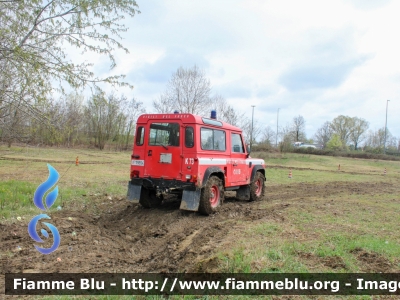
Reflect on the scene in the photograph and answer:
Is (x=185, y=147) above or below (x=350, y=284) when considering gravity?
above

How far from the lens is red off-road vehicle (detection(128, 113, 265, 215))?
7531 mm

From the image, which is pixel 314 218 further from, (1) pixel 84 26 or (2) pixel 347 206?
(1) pixel 84 26

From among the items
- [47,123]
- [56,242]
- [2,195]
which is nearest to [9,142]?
[47,123]

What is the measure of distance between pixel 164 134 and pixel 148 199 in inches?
76.4

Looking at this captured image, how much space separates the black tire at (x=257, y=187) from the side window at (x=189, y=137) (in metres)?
3.42

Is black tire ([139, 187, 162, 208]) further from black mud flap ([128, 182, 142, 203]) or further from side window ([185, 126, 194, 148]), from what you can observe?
side window ([185, 126, 194, 148])

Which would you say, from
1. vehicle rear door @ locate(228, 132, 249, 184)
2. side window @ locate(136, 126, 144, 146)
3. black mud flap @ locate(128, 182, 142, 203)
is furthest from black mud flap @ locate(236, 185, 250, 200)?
side window @ locate(136, 126, 144, 146)

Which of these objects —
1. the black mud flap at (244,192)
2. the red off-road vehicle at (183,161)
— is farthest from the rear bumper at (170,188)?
the black mud flap at (244,192)

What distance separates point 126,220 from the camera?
7.72 m

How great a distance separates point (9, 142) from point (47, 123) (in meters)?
1.51

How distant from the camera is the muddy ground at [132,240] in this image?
15.2 ft

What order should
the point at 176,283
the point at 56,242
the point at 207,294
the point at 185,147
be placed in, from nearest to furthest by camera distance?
the point at 207,294 → the point at 176,283 → the point at 56,242 → the point at 185,147

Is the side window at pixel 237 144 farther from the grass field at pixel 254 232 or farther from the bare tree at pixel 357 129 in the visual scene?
the bare tree at pixel 357 129

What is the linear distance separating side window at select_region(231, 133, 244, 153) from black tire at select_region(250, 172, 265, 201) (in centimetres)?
131
